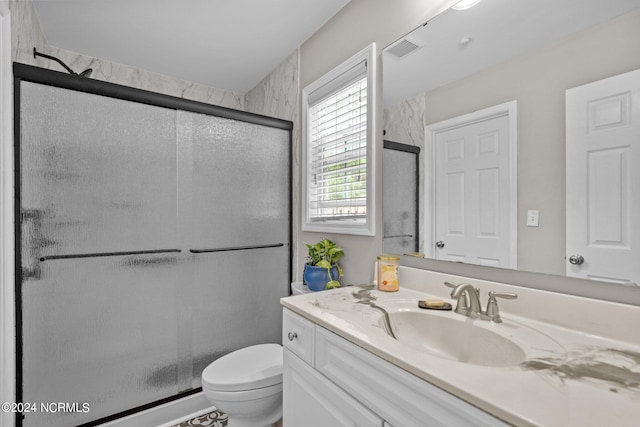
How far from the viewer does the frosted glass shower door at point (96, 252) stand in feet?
4.68

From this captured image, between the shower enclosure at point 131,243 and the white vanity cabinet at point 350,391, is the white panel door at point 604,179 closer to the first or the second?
the white vanity cabinet at point 350,391

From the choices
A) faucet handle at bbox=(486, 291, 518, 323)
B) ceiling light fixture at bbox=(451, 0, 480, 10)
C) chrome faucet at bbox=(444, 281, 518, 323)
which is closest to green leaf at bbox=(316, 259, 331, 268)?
chrome faucet at bbox=(444, 281, 518, 323)

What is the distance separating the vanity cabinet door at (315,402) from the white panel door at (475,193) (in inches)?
27.1

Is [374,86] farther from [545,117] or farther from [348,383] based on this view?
[348,383]

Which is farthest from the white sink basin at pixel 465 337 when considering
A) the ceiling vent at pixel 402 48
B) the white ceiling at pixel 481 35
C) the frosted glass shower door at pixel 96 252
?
the frosted glass shower door at pixel 96 252

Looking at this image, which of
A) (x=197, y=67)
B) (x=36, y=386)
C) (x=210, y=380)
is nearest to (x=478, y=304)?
(x=210, y=380)

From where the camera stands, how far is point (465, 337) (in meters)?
0.99

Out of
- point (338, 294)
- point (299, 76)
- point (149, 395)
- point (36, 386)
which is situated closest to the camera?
point (338, 294)

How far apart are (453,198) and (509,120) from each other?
Result: 0.34m

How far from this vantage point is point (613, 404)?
544 millimetres

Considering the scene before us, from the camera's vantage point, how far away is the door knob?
34.9 inches

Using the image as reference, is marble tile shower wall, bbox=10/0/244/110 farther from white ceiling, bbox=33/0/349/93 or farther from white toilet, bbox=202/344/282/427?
white toilet, bbox=202/344/282/427

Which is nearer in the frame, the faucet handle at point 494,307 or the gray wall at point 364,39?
the faucet handle at point 494,307

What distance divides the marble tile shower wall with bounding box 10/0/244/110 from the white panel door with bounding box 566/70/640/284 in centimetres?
232
